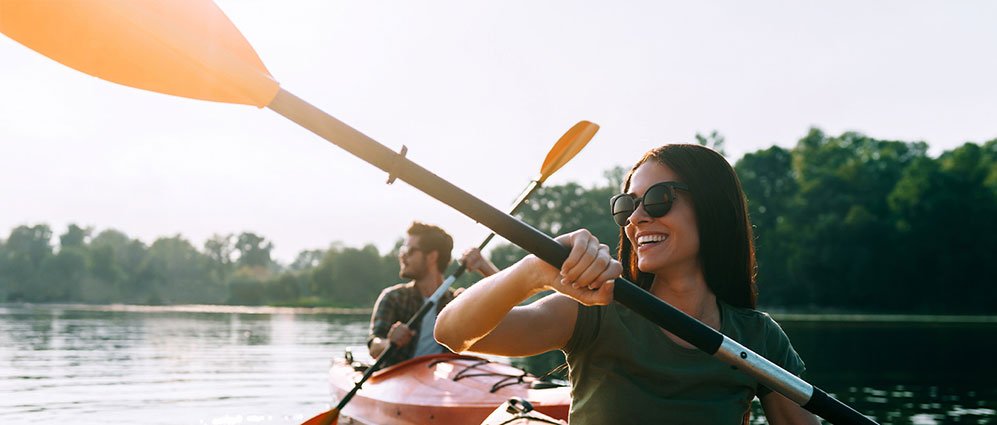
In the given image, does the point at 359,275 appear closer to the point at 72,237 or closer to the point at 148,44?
the point at 72,237

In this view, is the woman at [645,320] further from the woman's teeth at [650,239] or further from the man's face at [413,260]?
the man's face at [413,260]

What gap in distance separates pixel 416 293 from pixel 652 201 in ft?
17.8

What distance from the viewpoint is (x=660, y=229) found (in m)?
2.42

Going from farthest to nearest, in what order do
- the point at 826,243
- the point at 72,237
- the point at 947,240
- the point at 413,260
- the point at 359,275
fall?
the point at 72,237
the point at 359,275
the point at 826,243
the point at 947,240
the point at 413,260

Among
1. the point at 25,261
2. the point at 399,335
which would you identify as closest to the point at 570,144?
the point at 399,335

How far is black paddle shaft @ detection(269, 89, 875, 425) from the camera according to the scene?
5.44 feet

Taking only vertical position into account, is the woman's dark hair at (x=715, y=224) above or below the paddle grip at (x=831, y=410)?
above

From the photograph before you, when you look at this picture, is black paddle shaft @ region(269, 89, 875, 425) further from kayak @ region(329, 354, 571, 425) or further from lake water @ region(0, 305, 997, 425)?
lake water @ region(0, 305, 997, 425)

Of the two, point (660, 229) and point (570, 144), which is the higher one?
point (570, 144)

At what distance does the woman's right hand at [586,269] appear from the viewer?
5.57 feet

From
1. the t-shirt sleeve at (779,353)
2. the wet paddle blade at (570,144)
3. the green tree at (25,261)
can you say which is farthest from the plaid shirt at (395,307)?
the green tree at (25,261)

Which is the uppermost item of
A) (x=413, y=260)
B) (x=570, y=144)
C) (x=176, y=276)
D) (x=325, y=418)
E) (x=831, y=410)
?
(x=570, y=144)

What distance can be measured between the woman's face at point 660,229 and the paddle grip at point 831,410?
22.6 inches

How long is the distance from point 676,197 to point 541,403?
9.27 feet
